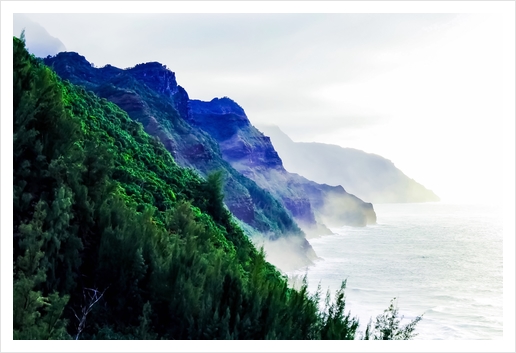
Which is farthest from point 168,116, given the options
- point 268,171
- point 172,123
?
point 268,171

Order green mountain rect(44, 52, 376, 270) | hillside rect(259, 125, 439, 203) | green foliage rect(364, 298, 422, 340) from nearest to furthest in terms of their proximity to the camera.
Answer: green foliage rect(364, 298, 422, 340)
hillside rect(259, 125, 439, 203)
green mountain rect(44, 52, 376, 270)

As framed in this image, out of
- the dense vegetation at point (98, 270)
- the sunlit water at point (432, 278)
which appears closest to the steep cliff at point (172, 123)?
the sunlit water at point (432, 278)

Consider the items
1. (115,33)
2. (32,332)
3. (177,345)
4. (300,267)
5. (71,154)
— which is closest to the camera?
(32,332)

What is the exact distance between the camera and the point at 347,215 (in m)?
57.2

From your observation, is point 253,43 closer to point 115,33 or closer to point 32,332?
point 115,33

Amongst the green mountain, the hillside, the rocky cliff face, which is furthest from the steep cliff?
the hillside

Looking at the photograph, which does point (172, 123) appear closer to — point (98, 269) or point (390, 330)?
point (98, 269)

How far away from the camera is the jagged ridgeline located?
11.3ft

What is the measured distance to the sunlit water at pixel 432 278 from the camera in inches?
508

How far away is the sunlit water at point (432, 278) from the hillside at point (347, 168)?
3424mm

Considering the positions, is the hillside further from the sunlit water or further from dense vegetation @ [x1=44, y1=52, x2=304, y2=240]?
dense vegetation @ [x1=44, y1=52, x2=304, y2=240]

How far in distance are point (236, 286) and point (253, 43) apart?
3.55 meters

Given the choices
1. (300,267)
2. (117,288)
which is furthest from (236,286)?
(300,267)

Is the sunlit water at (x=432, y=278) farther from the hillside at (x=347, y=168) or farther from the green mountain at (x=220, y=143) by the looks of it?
the green mountain at (x=220, y=143)
